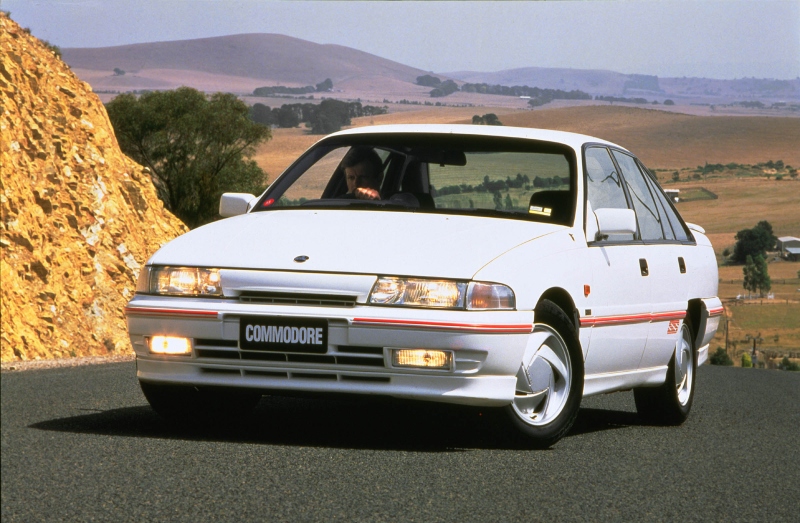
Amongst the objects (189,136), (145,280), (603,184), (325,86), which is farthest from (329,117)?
(145,280)

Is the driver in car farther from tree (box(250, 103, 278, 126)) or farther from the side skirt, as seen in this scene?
tree (box(250, 103, 278, 126))

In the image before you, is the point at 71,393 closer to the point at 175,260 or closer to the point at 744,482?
the point at 175,260

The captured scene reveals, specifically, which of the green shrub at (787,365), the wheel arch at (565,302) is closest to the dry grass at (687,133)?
the green shrub at (787,365)

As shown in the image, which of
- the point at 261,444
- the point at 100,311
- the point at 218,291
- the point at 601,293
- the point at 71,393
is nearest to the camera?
the point at 218,291

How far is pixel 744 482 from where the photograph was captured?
256 inches

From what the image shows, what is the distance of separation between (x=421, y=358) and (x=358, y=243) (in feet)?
2.13

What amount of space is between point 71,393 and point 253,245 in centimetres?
335

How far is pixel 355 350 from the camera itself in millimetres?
5848

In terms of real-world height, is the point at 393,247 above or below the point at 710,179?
above

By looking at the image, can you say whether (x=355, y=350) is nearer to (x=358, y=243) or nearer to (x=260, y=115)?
(x=358, y=243)

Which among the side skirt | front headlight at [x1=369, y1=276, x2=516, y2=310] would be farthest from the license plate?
the side skirt

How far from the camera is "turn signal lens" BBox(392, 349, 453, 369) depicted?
230 inches

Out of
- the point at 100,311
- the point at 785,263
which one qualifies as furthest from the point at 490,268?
the point at 785,263

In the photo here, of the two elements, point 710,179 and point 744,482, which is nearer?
point 744,482
